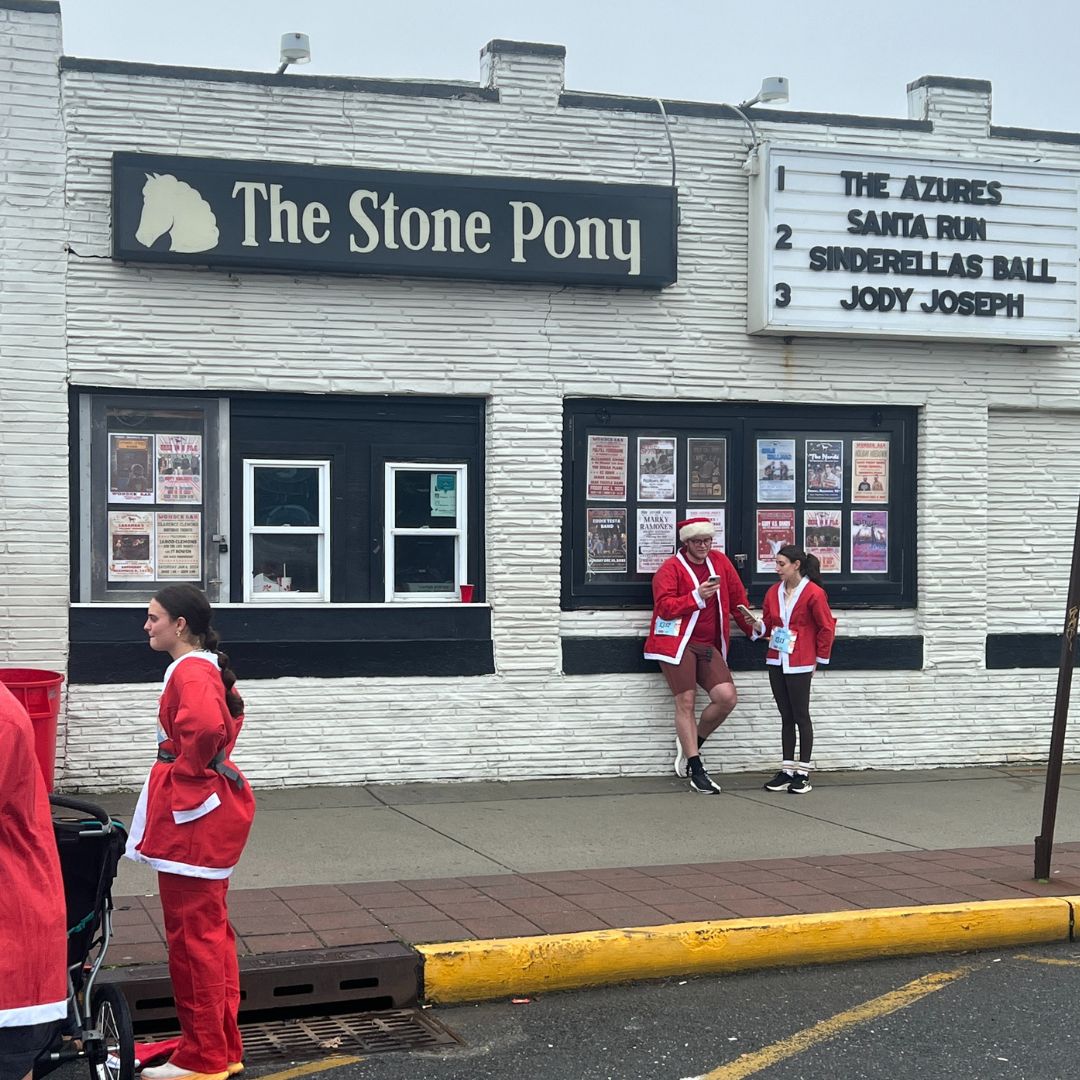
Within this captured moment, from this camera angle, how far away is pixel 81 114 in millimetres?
9766

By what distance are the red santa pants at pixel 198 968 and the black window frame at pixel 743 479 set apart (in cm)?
586

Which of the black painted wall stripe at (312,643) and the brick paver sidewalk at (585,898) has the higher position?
the black painted wall stripe at (312,643)

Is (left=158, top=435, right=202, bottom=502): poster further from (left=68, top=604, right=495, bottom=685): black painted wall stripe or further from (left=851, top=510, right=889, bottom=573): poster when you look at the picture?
(left=851, top=510, right=889, bottom=573): poster

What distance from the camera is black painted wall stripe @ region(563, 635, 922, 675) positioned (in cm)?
1074

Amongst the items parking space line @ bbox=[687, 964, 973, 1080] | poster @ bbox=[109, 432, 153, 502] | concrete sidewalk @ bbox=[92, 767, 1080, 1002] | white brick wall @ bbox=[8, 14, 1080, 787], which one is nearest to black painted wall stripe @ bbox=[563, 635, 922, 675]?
white brick wall @ bbox=[8, 14, 1080, 787]

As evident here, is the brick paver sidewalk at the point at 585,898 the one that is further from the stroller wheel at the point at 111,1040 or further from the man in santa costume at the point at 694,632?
the man in santa costume at the point at 694,632

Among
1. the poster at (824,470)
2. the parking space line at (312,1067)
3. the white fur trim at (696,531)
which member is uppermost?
the poster at (824,470)

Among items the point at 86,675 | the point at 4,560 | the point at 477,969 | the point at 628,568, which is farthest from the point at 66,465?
the point at 477,969

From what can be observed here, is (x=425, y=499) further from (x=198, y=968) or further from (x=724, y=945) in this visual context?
(x=198, y=968)

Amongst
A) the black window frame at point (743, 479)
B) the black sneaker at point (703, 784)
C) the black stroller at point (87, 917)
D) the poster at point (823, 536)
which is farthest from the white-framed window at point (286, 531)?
the black stroller at point (87, 917)

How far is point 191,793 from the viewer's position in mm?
5121

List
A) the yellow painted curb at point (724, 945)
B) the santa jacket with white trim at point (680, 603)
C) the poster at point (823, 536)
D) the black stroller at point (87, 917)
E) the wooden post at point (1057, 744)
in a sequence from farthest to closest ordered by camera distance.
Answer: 1. the poster at point (823, 536)
2. the santa jacket with white trim at point (680, 603)
3. the wooden post at point (1057, 744)
4. the yellow painted curb at point (724, 945)
5. the black stroller at point (87, 917)

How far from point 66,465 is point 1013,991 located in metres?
6.58

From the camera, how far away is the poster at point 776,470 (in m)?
11.3
